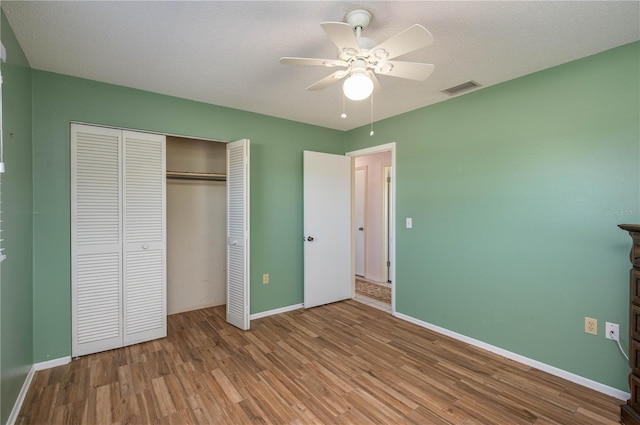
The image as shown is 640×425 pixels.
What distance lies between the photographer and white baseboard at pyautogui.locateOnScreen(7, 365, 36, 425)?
184cm

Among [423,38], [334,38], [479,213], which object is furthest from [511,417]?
[334,38]

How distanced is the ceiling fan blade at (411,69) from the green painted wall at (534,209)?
1.32 metres

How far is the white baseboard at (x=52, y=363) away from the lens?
2461mm

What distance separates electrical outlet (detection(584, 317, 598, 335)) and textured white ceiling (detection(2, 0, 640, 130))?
1.95m

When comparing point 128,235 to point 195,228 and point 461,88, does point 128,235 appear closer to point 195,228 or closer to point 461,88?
point 195,228

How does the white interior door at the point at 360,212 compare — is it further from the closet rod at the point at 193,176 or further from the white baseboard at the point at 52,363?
the white baseboard at the point at 52,363

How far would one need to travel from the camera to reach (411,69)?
1.81m

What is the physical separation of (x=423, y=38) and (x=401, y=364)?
241cm

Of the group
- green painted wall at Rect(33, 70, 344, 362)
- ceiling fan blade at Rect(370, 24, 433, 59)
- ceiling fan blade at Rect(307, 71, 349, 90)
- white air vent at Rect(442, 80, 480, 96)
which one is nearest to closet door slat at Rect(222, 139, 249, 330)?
→ green painted wall at Rect(33, 70, 344, 362)

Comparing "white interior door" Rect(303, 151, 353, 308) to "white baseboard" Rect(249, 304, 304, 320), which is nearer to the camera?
"white baseboard" Rect(249, 304, 304, 320)

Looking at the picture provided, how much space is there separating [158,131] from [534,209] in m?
3.54

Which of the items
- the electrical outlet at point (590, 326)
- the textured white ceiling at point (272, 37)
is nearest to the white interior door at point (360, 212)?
the textured white ceiling at point (272, 37)

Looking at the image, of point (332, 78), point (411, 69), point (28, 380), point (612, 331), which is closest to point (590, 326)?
point (612, 331)

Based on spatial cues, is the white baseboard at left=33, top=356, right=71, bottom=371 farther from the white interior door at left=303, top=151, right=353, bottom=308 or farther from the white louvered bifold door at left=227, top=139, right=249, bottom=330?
the white interior door at left=303, top=151, right=353, bottom=308
